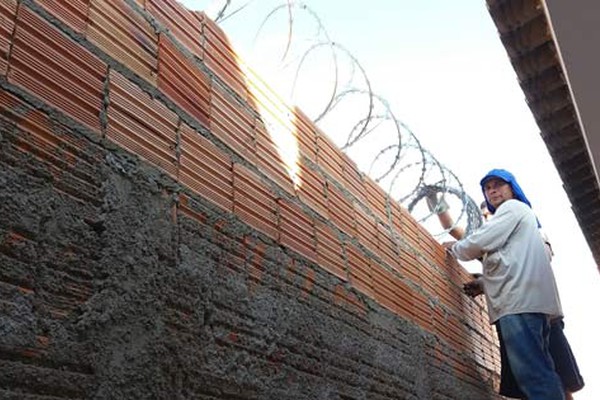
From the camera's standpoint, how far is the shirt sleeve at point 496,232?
3.31m

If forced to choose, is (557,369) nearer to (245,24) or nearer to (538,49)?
(538,49)

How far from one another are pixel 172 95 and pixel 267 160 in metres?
0.54

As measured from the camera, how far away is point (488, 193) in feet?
12.2

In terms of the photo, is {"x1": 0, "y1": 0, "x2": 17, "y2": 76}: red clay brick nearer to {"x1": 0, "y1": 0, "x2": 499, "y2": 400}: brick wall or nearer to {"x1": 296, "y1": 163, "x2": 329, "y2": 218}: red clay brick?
{"x1": 0, "y1": 0, "x2": 499, "y2": 400}: brick wall

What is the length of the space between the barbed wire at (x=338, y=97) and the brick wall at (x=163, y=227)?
173 mm

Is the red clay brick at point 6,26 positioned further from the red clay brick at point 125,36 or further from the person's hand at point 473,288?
the person's hand at point 473,288

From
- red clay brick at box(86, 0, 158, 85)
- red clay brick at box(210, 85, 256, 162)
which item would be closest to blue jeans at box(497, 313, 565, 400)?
red clay brick at box(210, 85, 256, 162)

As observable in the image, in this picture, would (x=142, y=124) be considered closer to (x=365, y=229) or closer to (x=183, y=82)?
(x=183, y=82)

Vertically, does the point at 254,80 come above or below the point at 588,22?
below

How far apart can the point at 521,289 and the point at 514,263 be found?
0.15 meters

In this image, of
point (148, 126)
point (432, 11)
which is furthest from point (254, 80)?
point (432, 11)

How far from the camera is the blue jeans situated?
9.39 feet

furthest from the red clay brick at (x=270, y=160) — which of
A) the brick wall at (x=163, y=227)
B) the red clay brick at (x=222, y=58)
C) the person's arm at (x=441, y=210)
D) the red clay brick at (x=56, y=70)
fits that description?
the person's arm at (x=441, y=210)

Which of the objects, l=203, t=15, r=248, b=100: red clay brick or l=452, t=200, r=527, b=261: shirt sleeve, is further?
l=452, t=200, r=527, b=261: shirt sleeve
